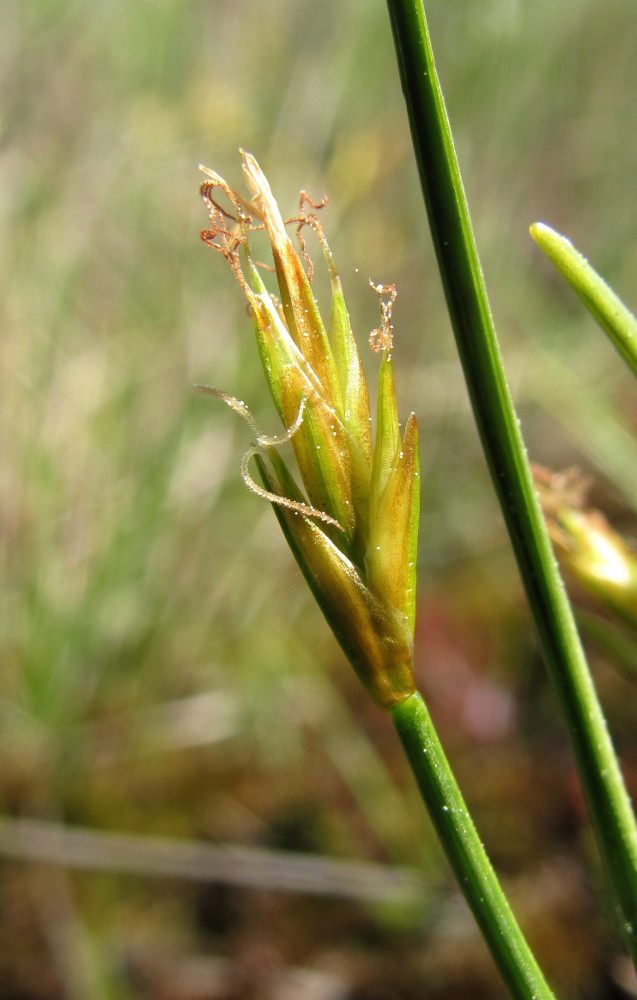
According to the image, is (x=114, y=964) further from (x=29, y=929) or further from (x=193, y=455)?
(x=193, y=455)

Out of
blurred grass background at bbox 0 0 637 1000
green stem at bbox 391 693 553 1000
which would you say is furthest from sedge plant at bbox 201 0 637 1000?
blurred grass background at bbox 0 0 637 1000

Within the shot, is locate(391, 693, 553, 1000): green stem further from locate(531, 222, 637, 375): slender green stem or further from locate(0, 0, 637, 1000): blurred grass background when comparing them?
locate(0, 0, 637, 1000): blurred grass background

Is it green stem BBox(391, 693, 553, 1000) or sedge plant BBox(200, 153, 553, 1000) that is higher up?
sedge plant BBox(200, 153, 553, 1000)

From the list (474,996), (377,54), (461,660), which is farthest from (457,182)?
(377,54)

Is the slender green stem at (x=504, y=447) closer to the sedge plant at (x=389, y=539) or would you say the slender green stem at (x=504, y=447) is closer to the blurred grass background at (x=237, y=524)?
the sedge plant at (x=389, y=539)

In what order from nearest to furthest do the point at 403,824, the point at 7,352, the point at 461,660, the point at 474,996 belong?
1. the point at 474,996
2. the point at 403,824
3. the point at 461,660
4. the point at 7,352

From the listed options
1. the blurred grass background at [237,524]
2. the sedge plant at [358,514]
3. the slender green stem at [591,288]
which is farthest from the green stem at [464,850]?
the blurred grass background at [237,524]

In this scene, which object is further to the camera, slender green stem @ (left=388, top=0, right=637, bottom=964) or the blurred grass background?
the blurred grass background
